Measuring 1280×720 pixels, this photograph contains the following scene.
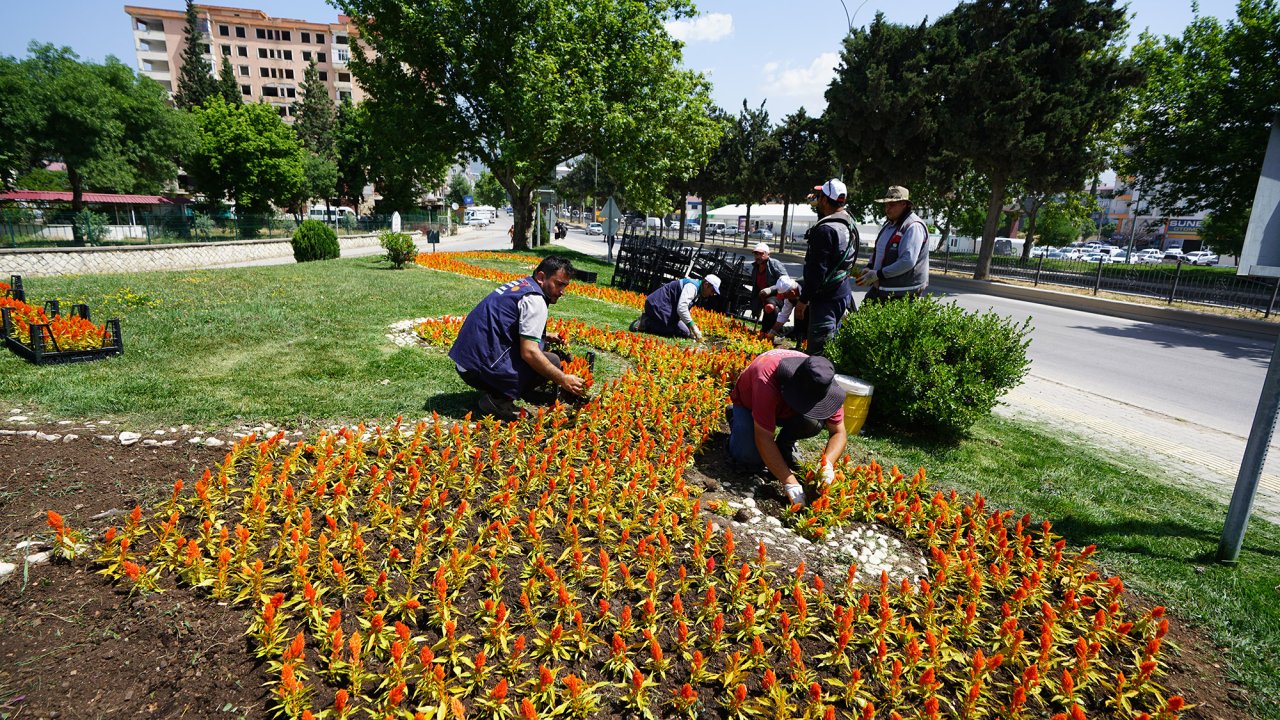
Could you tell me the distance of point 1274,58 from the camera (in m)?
15.9

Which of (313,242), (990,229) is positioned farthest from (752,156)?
(313,242)

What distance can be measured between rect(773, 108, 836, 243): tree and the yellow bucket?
110 feet

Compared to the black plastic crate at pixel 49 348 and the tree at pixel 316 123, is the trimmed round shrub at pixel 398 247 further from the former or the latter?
the tree at pixel 316 123

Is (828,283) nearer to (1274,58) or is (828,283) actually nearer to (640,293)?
(640,293)

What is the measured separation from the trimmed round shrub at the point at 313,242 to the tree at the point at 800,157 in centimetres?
2655

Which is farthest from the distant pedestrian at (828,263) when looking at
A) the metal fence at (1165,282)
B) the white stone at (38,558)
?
the metal fence at (1165,282)

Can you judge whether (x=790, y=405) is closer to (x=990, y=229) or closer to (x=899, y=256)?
(x=899, y=256)

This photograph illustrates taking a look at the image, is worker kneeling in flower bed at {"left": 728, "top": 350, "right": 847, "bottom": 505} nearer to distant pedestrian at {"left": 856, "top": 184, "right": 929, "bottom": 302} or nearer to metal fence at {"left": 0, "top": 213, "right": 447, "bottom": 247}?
distant pedestrian at {"left": 856, "top": 184, "right": 929, "bottom": 302}

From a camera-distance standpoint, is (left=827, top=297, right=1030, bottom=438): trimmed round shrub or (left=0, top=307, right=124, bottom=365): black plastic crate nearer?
(left=827, top=297, right=1030, bottom=438): trimmed round shrub

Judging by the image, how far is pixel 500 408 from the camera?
488 centimetres

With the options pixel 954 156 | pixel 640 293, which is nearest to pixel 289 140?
pixel 640 293

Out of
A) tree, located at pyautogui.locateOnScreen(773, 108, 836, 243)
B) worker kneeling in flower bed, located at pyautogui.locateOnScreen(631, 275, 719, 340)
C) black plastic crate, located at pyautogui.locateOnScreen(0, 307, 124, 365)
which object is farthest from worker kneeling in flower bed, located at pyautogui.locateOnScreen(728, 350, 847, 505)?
tree, located at pyautogui.locateOnScreen(773, 108, 836, 243)

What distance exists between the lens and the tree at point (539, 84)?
21.2m

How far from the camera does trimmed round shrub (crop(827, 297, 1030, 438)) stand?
5.14 metres
